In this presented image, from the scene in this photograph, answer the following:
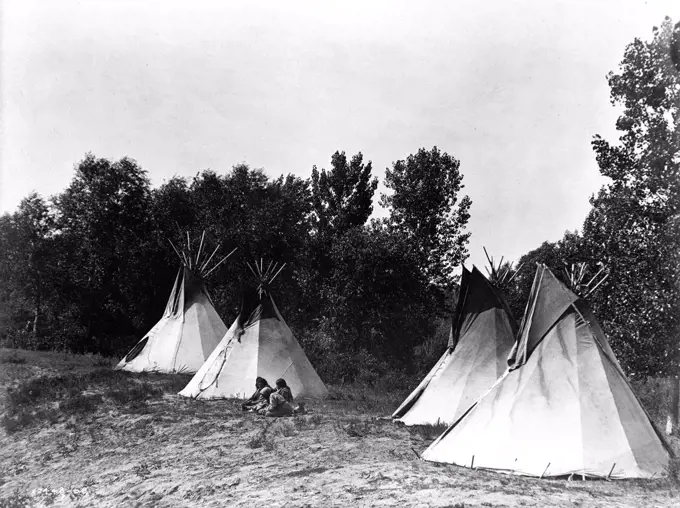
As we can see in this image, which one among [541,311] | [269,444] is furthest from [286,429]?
[541,311]

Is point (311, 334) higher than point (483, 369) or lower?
higher

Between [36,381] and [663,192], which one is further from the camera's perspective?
[36,381]

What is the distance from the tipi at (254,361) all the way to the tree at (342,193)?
16.9 m

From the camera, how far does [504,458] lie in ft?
31.4

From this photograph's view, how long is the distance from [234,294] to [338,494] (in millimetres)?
27731

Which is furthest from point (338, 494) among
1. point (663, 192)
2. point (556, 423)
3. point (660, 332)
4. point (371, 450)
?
point (663, 192)

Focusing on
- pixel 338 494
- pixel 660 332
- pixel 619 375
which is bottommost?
pixel 338 494

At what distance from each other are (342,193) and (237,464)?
25997 millimetres

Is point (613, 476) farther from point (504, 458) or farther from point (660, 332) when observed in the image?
point (660, 332)

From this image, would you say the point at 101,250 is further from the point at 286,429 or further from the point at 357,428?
the point at 357,428

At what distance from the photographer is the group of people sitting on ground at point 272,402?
13758 mm

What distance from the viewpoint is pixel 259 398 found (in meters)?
14.4

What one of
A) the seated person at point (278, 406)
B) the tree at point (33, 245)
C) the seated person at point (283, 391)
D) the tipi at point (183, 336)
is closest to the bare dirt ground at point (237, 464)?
the seated person at point (278, 406)

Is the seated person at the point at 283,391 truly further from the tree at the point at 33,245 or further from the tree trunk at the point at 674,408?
the tree at the point at 33,245
